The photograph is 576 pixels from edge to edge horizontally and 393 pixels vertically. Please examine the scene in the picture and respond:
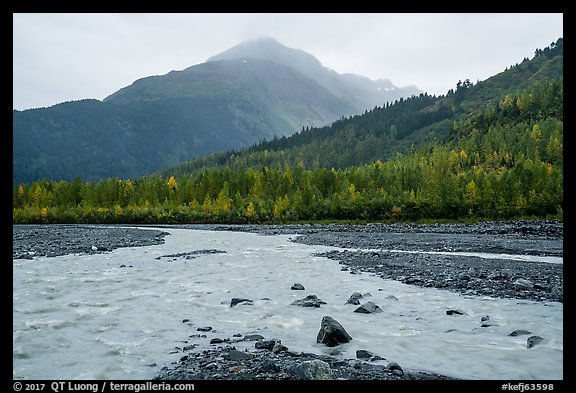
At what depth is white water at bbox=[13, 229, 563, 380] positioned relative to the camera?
27.1 ft

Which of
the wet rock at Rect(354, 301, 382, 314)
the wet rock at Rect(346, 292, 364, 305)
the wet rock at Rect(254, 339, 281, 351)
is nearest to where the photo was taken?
the wet rock at Rect(254, 339, 281, 351)

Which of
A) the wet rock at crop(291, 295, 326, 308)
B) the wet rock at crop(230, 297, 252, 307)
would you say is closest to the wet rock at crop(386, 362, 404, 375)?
the wet rock at crop(291, 295, 326, 308)

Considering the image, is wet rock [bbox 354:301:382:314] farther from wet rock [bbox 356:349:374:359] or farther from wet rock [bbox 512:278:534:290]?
wet rock [bbox 512:278:534:290]

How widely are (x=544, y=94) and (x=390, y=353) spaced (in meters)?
201

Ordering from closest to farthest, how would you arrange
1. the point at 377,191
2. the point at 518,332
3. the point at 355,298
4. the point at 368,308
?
the point at 518,332 < the point at 368,308 < the point at 355,298 < the point at 377,191

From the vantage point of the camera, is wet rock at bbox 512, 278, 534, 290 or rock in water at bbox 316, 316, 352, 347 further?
wet rock at bbox 512, 278, 534, 290

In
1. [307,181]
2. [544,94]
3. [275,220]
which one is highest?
[544,94]

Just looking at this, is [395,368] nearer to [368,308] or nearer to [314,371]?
[314,371]

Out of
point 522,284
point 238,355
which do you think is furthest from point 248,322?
point 522,284

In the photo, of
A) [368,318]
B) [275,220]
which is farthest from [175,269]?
[275,220]

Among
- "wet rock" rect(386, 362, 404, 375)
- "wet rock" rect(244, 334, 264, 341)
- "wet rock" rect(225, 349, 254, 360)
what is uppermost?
"wet rock" rect(225, 349, 254, 360)

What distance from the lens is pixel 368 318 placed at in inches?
465

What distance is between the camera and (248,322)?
11.4 meters
